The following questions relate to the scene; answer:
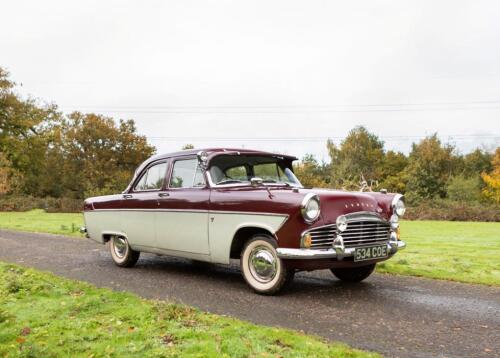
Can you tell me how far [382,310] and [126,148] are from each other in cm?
5373

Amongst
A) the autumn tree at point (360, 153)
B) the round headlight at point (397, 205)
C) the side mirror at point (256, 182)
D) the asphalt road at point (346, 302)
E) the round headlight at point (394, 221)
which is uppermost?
the autumn tree at point (360, 153)

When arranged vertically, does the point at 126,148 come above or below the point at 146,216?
above

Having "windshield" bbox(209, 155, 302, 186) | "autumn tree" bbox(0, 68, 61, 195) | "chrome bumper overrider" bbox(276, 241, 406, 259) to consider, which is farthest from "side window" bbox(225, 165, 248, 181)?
"autumn tree" bbox(0, 68, 61, 195)

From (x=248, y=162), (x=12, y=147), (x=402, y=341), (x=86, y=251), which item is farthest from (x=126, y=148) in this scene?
(x=402, y=341)

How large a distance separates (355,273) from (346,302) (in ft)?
4.54

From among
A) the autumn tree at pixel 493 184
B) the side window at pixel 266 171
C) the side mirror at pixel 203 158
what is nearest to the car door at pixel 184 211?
the side mirror at pixel 203 158

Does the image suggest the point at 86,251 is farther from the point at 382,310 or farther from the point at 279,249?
the point at 382,310

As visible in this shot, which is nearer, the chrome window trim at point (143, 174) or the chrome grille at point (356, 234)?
the chrome grille at point (356, 234)

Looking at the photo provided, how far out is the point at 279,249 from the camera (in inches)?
226

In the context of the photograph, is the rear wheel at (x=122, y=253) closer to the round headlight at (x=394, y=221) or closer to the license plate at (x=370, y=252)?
the license plate at (x=370, y=252)

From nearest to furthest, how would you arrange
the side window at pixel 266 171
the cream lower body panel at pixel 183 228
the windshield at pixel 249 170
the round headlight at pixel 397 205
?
the cream lower body panel at pixel 183 228, the round headlight at pixel 397 205, the windshield at pixel 249 170, the side window at pixel 266 171

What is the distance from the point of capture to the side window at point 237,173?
710 cm

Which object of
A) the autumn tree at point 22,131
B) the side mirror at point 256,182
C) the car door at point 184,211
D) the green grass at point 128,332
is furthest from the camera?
the autumn tree at point 22,131

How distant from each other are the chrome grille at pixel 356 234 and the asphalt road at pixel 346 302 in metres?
0.72
